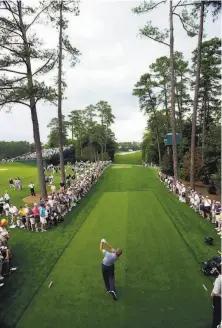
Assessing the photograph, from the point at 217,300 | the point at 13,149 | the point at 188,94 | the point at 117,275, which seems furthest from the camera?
the point at 13,149

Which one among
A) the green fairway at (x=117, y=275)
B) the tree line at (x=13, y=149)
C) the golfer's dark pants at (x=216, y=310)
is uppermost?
the tree line at (x=13, y=149)

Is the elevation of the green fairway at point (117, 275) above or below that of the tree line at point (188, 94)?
below

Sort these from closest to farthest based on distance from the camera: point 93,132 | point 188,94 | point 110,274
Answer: point 110,274 < point 188,94 < point 93,132

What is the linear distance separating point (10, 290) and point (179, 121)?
33.5 m

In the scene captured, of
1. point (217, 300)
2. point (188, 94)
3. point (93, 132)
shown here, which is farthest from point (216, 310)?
point (93, 132)

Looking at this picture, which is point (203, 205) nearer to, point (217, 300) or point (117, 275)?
point (117, 275)

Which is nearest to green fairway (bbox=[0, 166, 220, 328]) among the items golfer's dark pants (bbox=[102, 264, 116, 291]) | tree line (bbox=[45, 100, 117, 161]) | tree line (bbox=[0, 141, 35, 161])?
golfer's dark pants (bbox=[102, 264, 116, 291])

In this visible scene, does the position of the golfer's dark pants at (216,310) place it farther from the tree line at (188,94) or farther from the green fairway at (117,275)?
the tree line at (188,94)

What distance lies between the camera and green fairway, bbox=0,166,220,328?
23.7ft

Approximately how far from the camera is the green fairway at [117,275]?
722 centimetres

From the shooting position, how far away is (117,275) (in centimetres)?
946

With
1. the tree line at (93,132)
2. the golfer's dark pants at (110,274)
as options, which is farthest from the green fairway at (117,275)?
the tree line at (93,132)

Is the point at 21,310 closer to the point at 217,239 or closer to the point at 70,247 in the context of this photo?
the point at 70,247

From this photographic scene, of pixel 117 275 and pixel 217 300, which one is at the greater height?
pixel 217 300
